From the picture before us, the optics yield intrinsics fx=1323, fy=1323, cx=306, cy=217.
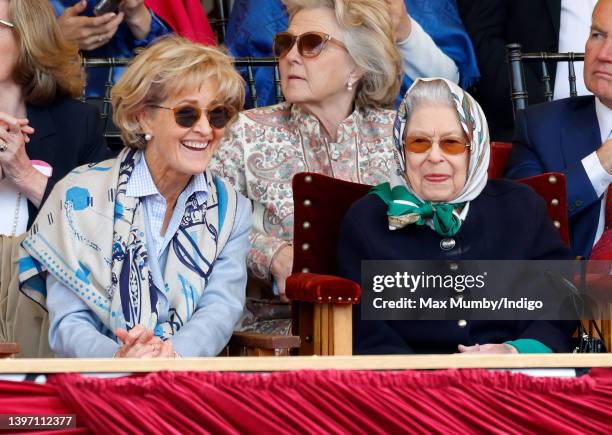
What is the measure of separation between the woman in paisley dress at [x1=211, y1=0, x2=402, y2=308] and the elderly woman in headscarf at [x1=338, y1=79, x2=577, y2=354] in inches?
19.2

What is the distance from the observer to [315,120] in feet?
12.7

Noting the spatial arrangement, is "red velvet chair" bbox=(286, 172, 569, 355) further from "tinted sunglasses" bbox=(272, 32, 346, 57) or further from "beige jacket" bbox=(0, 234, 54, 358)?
"beige jacket" bbox=(0, 234, 54, 358)

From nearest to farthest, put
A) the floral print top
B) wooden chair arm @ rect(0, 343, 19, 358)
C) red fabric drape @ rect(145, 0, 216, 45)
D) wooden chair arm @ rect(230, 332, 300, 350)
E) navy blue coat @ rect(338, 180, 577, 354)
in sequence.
Answer: wooden chair arm @ rect(0, 343, 19, 358) → wooden chair arm @ rect(230, 332, 300, 350) → navy blue coat @ rect(338, 180, 577, 354) → the floral print top → red fabric drape @ rect(145, 0, 216, 45)

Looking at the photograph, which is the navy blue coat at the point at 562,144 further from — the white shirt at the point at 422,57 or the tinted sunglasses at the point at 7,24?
the tinted sunglasses at the point at 7,24

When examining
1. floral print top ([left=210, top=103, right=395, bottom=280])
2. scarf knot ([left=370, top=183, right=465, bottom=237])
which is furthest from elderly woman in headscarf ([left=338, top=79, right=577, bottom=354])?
floral print top ([left=210, top=103, right=395, bottom=280])

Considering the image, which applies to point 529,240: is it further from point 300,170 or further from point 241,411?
point 241,411

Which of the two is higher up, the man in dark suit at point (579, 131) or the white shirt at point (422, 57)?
the white shirt at point (422, 57)

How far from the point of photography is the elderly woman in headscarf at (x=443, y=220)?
3.23 meters

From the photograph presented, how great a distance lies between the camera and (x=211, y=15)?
5.38 metres

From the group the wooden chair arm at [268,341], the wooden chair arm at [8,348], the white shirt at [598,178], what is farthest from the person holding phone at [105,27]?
the wooden chair arm at [8,348]

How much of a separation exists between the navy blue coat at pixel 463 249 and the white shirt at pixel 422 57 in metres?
1.13

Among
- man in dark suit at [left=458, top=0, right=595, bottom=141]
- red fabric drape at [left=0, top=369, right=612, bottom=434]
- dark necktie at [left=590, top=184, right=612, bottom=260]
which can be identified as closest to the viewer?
red fabric drape at [left=0, top=369, right=612, bottom=434]

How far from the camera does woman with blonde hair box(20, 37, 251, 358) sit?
3.13 metres

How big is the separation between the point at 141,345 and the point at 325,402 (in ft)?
2.14
